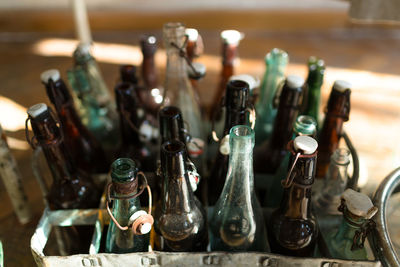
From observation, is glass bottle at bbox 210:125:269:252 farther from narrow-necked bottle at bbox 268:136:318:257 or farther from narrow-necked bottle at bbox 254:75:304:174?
narrow-necked bottle at bbox 254:75:304:174

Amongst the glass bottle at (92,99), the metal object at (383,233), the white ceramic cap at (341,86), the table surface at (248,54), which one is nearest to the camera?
the metal object at (383,233)

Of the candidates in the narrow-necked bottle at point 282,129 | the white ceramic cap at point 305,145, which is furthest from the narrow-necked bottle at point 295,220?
the narrow-necked bottle at point 282,129

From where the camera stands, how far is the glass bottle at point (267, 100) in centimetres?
61

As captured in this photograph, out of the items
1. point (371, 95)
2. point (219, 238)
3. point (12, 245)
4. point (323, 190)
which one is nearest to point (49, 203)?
point (12, 245)

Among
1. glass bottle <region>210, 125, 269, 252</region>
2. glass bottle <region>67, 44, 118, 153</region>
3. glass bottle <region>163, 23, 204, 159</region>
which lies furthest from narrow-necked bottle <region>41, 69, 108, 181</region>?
glass bottle <region>210, 125, 269, 252</region>

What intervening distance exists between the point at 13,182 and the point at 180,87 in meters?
0.29

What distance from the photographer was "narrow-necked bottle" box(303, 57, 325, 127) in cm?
55

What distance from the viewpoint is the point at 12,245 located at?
21.7 inches

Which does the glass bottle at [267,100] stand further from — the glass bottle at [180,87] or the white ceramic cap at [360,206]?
the white ceramic cap at [360,206]

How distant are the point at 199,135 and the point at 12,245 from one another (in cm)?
33

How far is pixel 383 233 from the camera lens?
0.37m

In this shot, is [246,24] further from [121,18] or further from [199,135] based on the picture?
[199,135]

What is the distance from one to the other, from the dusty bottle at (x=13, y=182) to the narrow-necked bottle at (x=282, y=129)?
1.22 ft

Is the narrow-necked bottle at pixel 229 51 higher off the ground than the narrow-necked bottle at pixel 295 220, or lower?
higher
